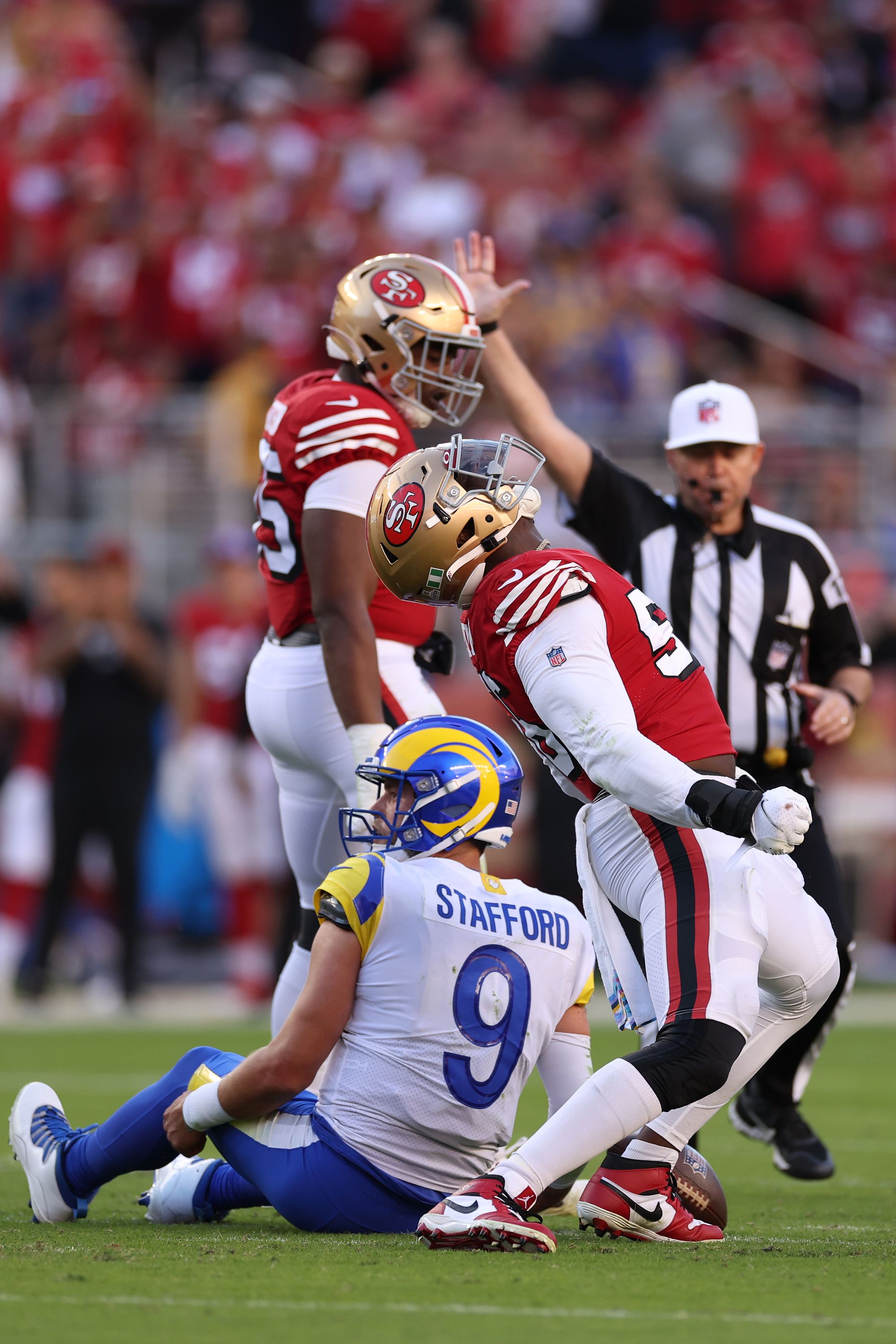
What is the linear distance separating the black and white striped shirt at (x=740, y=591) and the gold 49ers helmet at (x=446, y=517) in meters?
1.23

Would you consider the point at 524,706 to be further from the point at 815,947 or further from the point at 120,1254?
→ the point at 120,1254

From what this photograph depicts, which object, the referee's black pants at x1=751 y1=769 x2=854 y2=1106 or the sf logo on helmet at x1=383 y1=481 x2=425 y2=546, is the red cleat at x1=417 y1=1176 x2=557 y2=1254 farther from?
the referee's black pants at x1=751 y1=769 x2=854 y2=1106

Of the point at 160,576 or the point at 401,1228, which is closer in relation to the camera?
the point at 401,1228

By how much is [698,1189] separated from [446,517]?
4.84 feet

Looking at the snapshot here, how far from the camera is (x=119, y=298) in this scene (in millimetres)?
12570

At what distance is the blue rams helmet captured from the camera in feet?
13.0

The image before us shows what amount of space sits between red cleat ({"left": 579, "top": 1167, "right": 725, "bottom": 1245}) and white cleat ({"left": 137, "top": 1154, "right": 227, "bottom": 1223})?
2.86 feet

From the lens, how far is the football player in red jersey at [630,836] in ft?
12.4

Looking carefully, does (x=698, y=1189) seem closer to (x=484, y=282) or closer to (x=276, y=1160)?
(x=276, y=1160)

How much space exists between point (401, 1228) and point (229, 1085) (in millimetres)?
507

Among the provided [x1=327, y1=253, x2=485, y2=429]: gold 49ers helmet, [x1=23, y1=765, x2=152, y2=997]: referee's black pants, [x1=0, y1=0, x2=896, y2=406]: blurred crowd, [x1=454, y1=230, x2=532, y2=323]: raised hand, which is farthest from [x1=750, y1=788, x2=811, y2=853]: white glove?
[x1=0, y1=0, x2=896, y2=406]: blurred crowd

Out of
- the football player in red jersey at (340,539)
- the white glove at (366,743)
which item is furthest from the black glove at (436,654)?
the white glove at (366,743)

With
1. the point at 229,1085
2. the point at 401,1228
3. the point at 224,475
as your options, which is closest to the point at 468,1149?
the point at 401,1228

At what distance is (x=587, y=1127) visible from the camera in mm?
3773
